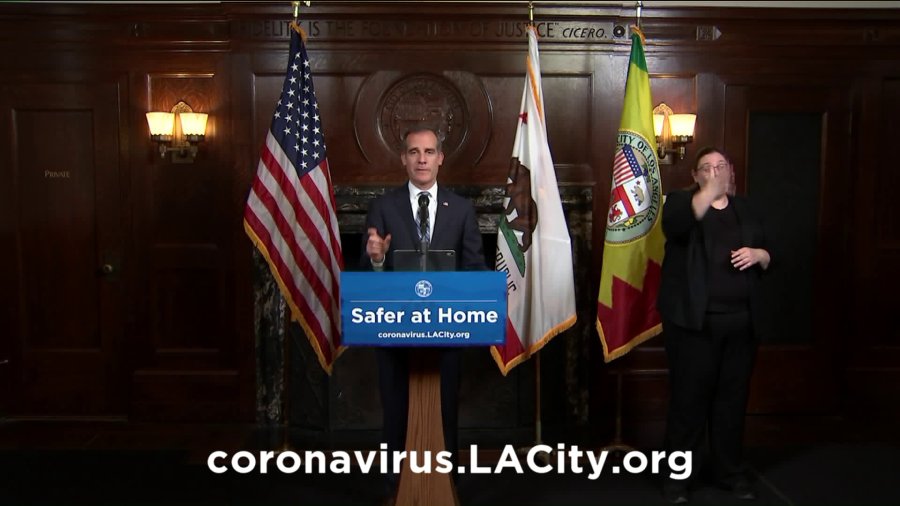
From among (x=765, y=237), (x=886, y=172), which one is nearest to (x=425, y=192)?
(x=765, y=237)

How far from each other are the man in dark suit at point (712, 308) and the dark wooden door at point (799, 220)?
145 cm

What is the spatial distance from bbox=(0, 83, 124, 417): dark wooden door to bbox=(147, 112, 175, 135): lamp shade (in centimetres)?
32

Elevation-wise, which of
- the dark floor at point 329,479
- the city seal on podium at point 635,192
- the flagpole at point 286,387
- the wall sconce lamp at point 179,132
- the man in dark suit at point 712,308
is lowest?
the dark floor at point 329,479

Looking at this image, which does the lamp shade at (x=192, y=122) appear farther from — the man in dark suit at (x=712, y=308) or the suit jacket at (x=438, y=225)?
the man in dark suit at (x=712, y=308)

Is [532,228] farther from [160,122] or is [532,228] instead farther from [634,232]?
[160,122]

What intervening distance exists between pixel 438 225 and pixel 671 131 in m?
1.98

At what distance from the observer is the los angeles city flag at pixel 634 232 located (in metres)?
3.80

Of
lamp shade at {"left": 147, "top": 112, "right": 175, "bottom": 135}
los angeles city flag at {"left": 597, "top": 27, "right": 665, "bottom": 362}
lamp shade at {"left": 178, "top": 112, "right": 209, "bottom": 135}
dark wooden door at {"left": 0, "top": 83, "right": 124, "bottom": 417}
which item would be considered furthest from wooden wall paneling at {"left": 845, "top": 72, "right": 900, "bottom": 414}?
dark wooden door at {"left": 0, "top": 83, "right": 124, "bottom": 417}

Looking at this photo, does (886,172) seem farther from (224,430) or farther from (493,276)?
(224,430)

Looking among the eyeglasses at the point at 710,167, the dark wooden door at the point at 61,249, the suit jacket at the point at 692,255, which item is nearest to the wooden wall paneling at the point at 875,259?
the suit jacket at the point at 692,255

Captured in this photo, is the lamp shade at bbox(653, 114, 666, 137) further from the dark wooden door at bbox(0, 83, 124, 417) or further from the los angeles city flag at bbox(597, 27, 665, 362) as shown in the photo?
the dark wooden door at bbox(0, 83, 124, 417)

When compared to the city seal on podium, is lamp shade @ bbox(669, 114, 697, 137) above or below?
above

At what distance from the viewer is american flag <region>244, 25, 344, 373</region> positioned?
12.6 feet

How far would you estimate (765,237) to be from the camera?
3.31m
